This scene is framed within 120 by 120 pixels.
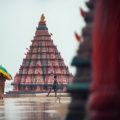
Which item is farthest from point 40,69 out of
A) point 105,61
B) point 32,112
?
point 105,61

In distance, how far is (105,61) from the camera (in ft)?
10.8

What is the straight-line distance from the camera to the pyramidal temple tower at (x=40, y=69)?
241 ft

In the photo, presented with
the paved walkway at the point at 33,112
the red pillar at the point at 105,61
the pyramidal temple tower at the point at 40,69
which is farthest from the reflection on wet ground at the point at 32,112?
the pyramidal temple tower at the point at 40,69

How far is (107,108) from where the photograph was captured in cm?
325

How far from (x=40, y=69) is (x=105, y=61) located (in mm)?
71155

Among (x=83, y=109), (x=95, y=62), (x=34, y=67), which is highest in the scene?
(x=34, y=67)

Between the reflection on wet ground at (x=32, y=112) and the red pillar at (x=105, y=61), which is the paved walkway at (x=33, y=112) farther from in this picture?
the red pillar at (x=105, y=61)

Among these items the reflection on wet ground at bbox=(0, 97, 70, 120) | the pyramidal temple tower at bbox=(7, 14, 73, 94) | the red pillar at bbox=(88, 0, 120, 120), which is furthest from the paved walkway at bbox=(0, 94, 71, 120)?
the pyramidal temple tower at bbox=(7, 14, 73, 94)

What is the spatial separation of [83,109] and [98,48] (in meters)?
0.36

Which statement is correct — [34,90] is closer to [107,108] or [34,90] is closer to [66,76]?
[66,76]

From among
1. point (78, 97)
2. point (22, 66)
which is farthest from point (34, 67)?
point (78, 97)

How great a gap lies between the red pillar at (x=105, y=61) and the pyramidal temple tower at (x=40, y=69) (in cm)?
6876

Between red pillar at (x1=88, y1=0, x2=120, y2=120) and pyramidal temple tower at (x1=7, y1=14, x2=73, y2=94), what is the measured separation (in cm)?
6876

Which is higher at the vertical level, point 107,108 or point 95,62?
point 95,62
